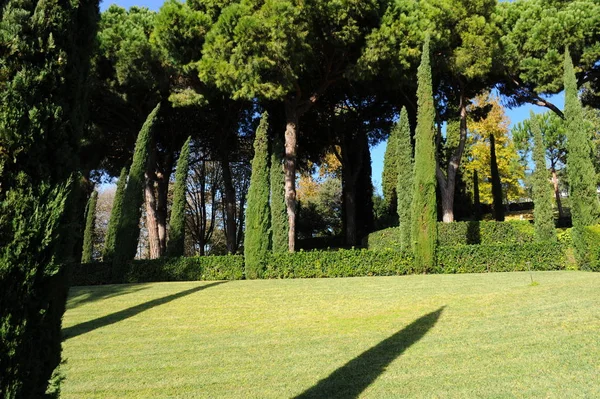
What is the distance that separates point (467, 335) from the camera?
5.55 metres

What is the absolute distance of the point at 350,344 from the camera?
5508mm

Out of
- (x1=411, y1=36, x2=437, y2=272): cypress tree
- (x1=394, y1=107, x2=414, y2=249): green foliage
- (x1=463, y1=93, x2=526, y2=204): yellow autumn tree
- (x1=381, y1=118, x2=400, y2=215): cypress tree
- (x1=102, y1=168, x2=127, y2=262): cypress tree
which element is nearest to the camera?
(x1=411, y1=36, x2=437, y2=272): cypress tree

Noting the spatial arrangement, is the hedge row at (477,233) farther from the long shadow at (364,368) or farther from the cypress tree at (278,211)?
the long shadow at (364,368)

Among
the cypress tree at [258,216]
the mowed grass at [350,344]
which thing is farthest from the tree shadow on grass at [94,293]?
the cypress tree at [258,216]

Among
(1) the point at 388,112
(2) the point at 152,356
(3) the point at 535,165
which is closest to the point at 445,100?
(1) the point at 388,112

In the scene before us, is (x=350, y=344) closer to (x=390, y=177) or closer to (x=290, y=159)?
(x=290, y=159)

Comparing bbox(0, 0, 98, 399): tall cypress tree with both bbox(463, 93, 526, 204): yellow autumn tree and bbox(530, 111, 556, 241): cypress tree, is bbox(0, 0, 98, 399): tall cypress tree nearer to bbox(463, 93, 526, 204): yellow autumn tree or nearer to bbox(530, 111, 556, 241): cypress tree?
bbox(530, 111, 556, 241): cypress tree

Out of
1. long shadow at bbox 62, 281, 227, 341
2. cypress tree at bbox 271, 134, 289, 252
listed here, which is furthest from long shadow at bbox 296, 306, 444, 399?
cypress tree at bbox 271, 134, 289, 252

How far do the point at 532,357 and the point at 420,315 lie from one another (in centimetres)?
254

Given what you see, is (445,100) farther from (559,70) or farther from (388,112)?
(559,70)

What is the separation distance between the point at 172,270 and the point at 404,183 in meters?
10.1

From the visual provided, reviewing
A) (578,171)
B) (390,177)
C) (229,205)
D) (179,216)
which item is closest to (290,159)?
(179,216)

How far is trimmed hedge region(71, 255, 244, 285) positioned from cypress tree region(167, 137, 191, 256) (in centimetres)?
243

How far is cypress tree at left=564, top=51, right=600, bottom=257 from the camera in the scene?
1260cm
